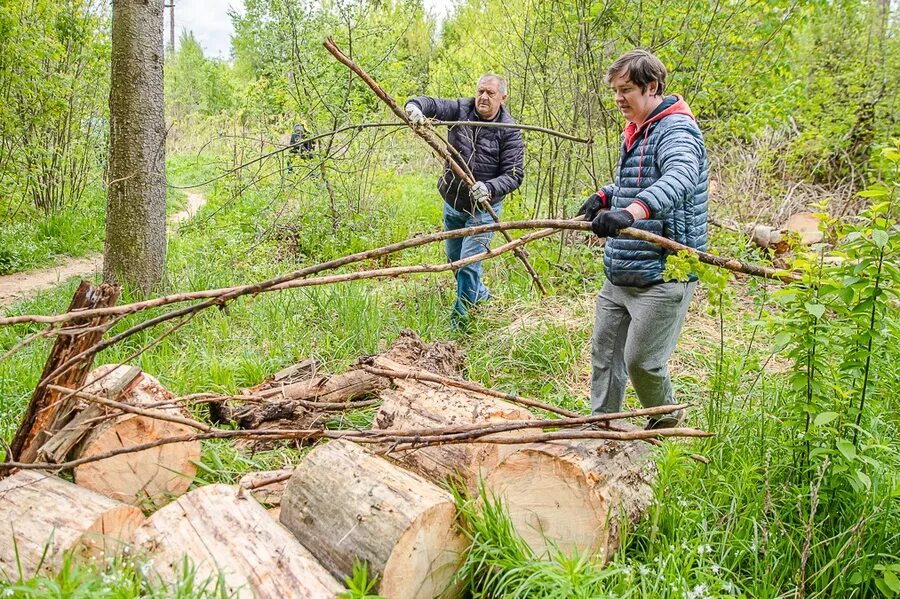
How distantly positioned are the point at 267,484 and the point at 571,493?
1250 mm

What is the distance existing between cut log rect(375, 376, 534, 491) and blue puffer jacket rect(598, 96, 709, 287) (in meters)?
0.87

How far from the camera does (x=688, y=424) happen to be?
3.53 metres

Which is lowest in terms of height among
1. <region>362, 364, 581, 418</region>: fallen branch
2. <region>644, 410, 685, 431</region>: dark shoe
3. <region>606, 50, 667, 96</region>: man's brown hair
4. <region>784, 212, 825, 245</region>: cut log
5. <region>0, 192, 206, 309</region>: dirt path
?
<region>644, 410, 685, 431</region>: dark shoe

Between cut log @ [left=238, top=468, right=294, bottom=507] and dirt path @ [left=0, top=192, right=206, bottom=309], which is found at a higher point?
dirt path @ [left=0, top=192, right=206, bottom=309]

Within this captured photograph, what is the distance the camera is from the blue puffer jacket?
109 inches

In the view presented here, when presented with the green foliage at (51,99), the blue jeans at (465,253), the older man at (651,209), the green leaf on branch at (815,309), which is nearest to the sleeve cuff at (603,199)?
the older man at (651,209)

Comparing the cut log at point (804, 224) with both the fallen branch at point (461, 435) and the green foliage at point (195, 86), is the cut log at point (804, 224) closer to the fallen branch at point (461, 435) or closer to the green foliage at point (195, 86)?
the fallen branch at point (461, 435)

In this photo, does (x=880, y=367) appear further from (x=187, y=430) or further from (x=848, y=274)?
(x=187, y=430)

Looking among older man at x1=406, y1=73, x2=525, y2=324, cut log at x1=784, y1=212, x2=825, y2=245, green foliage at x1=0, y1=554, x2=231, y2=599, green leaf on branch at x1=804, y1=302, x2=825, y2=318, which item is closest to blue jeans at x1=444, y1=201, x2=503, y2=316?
older man at x1=406, y1=73, x2=525, y2=324

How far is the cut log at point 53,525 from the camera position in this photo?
2.08m

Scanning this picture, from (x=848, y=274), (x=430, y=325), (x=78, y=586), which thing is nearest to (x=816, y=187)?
(x=430, y=325)

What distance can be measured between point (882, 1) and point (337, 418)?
11484mm

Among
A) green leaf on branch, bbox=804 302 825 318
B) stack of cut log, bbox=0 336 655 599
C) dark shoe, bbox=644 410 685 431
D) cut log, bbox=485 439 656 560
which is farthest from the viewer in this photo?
dark shoe, bbox=644 410 685 431

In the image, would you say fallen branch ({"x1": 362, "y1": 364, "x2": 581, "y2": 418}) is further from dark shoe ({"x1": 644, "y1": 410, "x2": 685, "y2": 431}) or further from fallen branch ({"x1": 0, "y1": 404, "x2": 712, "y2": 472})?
dark shoe ({"x1": 644, "y1": 410, "x2": 685, "y2": 431})
